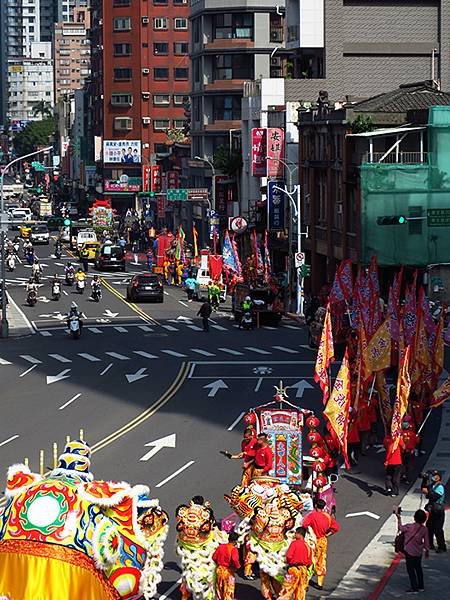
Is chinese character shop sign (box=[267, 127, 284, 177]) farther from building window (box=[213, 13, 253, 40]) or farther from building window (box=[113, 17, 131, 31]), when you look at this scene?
building window (box=[113, 17, 131, 31])

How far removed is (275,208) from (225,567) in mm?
59544

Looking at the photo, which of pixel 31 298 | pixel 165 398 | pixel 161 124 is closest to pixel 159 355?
pixel 165 398

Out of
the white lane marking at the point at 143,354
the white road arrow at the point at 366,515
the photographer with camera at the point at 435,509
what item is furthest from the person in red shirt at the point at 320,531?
the white lane marking at the point at 143,354

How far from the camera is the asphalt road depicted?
27875 mm

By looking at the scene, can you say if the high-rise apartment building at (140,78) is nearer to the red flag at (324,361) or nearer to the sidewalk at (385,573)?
the red flag at (324,361)

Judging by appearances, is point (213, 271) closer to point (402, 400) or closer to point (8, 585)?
point (402, 400)

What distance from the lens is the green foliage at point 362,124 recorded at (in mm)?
67938

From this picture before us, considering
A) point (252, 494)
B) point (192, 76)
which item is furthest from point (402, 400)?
point (192, 76)

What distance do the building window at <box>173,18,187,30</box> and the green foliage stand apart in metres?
92.4

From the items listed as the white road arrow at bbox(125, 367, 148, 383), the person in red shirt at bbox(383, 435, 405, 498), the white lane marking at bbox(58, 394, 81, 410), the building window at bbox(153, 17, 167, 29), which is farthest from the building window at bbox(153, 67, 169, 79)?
the person in red shirt at bbox(383, 435, 405, 498)

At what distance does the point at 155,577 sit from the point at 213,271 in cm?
5687

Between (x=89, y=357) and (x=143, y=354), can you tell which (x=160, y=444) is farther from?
(x=143, y=354)

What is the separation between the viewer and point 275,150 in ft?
282

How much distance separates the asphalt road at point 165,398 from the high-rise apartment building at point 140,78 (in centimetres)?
9301
